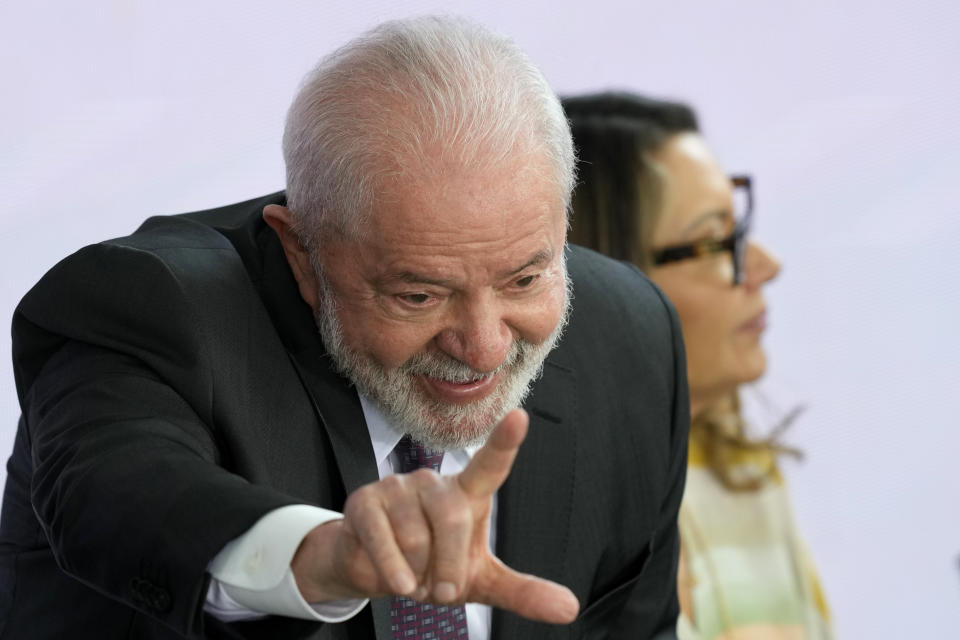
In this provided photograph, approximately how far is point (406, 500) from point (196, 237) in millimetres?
754

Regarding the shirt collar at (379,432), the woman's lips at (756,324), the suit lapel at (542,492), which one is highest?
the shirt collar at (379,432)

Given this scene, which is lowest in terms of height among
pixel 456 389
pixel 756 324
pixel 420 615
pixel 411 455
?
pixel 756 324

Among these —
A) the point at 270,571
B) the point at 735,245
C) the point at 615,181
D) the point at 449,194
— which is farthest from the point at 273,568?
the point at 735,245

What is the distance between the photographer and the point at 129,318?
1456 mm

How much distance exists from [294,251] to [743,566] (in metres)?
1.55

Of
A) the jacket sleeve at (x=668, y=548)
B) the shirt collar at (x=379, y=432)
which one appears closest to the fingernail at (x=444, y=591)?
the shirt collar at (x=379, y=432)

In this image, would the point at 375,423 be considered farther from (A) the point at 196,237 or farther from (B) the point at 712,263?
(B) the point at 712,263

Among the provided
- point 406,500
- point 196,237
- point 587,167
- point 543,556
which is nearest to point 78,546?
point 406,500

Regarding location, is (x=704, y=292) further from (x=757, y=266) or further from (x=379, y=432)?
(x=379, y=432)

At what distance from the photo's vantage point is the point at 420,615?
5.32 ft

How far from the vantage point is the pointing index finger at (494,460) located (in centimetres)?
105

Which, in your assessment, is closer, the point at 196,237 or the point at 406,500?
the point at 406,500

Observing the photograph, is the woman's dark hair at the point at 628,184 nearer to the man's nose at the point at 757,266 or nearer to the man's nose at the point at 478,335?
the man's nose at the point at 757,266

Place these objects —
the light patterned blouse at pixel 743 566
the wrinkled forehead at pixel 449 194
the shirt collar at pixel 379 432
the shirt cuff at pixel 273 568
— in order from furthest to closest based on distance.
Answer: the light patterned blouse at pixel 743 566, the shirt collar at pixel 379 432, the wrinkled forehead at pixel 449 194, the shirt cuff at pixel 273 568
